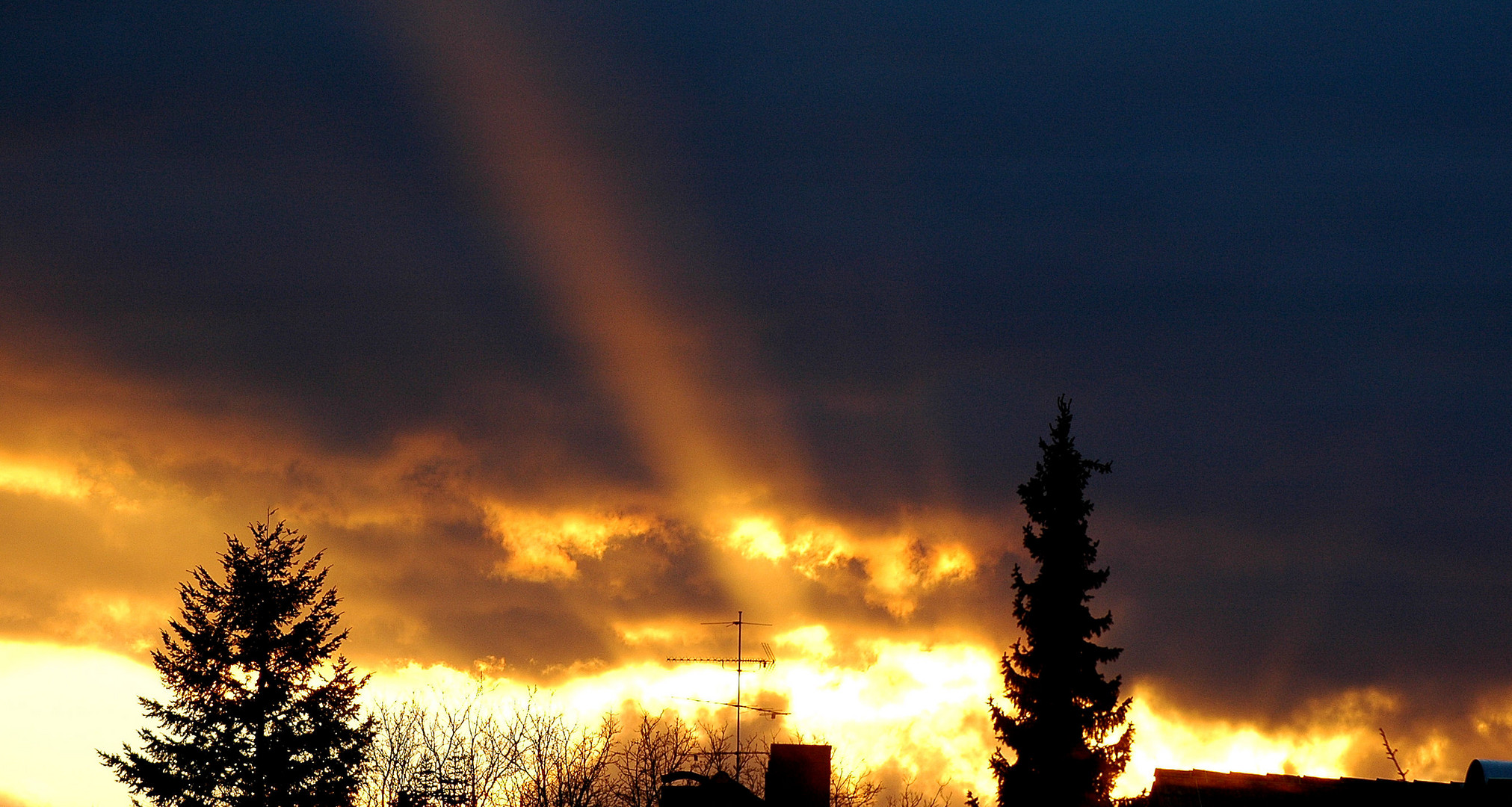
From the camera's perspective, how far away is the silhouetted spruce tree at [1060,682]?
44156mm

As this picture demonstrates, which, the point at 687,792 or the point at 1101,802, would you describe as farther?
the point at 687,792

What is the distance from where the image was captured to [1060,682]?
1757 inches

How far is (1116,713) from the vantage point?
1762 inches

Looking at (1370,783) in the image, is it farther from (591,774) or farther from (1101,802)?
(591,774)

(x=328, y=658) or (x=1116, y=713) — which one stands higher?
(x=328, y=658)

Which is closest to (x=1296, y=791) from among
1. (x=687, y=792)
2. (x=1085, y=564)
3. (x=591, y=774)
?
(x=1085, y=564)

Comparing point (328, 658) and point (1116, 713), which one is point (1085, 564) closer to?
point (1116, 713)

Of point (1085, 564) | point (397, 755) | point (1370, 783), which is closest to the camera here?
point (1370, 783)

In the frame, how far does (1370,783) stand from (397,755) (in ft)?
124

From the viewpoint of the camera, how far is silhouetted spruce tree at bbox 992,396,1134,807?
145 feet

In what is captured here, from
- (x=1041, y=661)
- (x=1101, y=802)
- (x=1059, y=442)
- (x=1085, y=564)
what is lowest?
(x=1101, y=802)

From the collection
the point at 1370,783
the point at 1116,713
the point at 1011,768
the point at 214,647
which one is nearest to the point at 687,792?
the point at 1011,768

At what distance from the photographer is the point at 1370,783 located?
43.0m

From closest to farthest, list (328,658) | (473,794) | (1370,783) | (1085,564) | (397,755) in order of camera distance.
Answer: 1. (1370,783)
2. (1085,564)
3. (328,658)
4. (473,794)
5. (397,755)
